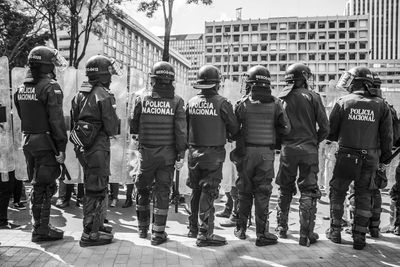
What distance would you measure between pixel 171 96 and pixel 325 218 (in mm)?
4508

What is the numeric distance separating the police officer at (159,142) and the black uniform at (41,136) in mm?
1147

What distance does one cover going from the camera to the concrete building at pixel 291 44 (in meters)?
126

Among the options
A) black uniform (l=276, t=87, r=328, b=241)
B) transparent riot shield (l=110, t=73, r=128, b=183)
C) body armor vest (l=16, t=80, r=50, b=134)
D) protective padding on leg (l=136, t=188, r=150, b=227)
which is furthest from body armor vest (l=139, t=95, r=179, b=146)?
transparent riot shield (l=110, t=73, r=128, b=183)

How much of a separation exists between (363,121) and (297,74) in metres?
1.21

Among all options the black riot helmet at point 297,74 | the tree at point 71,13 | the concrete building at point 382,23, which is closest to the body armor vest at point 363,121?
the black riot helmet at point 297,74

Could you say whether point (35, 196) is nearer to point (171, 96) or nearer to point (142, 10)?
point (171, 96)

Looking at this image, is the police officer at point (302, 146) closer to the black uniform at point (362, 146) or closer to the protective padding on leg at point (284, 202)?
the protective padding on leg at point (284, 202)

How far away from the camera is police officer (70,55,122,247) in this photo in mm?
5223

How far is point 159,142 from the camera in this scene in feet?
18.1

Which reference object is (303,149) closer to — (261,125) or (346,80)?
(261,125)

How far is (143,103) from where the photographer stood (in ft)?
18.4

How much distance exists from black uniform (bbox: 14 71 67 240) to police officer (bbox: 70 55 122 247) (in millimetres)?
261

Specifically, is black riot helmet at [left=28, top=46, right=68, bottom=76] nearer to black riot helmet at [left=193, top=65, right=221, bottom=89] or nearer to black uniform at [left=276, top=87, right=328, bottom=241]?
black riot helmet at [left=193, top=65, right=221, bottom=89]

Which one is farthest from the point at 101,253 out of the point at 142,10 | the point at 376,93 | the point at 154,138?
the point at 142,10
